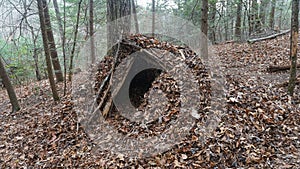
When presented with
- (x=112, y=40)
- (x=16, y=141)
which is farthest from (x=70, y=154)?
(x=112, y=40)

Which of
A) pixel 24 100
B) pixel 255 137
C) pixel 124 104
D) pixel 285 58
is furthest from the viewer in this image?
pixel 24 100

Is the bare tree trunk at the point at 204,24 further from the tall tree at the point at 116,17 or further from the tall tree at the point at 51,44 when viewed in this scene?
the tall tree at the point at 51,44

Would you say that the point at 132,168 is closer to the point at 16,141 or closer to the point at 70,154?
the point at 70,154

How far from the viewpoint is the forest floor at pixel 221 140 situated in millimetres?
3277

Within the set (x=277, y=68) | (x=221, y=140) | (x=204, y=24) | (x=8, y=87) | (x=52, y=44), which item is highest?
(x=204, y=24)

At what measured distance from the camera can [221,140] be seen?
351 cm

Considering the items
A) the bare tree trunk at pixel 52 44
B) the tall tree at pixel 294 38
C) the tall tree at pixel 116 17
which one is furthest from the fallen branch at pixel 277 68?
the bare tree trunk at pixel 52 44

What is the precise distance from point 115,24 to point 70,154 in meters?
2.85

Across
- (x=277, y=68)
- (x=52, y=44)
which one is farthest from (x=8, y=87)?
(x=277, y=68)

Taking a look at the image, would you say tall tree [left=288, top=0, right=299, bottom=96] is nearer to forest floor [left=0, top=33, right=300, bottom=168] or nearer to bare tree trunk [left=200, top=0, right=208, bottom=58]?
forest floor [left=0, top=33, right=300, bottom=168]

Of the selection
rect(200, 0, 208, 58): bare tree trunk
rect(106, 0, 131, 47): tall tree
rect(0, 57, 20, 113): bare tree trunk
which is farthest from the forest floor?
rect(106, 0, 131, 47): tall tree

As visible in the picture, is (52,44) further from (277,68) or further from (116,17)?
(277,68)

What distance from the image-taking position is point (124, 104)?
471 cm

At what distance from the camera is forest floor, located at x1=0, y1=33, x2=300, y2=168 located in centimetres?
328
